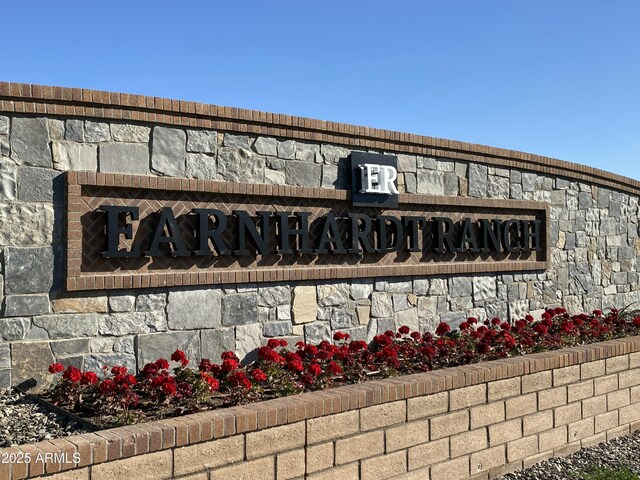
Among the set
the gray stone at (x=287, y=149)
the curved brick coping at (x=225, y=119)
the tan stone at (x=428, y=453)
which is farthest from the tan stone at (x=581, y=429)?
the gray stone at (x=287, y=149)

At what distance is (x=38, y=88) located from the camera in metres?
6.49

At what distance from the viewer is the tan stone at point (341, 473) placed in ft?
17.0

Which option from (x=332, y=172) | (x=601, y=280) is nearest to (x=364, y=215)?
(x=332, y=172)

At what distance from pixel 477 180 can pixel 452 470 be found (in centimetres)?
551

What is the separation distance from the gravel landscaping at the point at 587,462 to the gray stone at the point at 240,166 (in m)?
4.13

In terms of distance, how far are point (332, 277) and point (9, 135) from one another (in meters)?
3.96

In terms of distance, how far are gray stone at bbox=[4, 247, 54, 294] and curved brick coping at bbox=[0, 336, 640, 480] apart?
244 cm

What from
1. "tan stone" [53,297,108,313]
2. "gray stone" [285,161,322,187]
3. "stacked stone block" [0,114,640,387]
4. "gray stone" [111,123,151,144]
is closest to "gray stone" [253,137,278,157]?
"stacked stone block" [0,114,640,387]

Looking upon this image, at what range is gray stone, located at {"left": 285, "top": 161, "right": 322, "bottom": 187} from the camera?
27.0 ft

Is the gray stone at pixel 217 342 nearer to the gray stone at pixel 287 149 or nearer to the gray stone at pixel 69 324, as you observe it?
the gray stone at pixel 69 324

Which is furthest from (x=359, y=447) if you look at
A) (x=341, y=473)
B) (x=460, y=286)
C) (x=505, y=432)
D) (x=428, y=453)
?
(x=460, y=286)

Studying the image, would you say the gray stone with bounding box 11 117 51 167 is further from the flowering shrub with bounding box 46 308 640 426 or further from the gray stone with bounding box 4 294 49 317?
the flowering shrub with bounding box 46 308 640 426

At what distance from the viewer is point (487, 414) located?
640cm

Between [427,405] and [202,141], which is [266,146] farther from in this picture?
[427,405]
